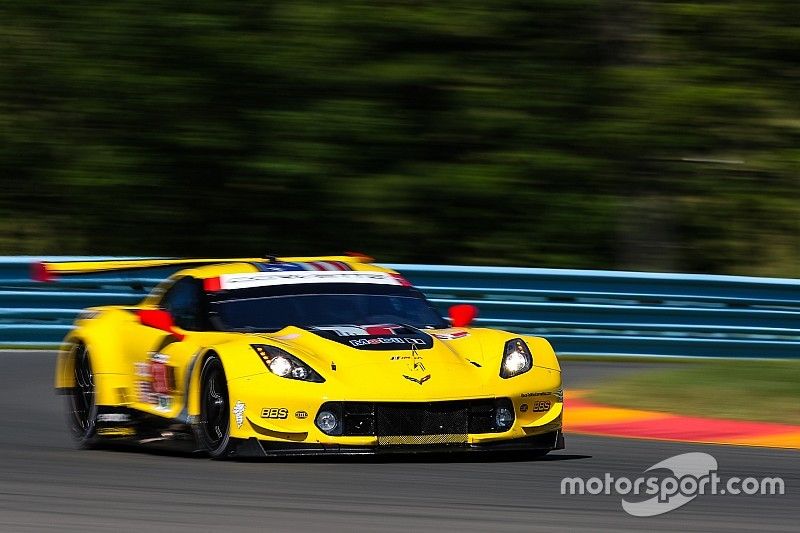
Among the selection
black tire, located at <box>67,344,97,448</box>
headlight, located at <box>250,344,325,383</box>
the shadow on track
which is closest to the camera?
headlight, located at <box>250,344,325,383</box>

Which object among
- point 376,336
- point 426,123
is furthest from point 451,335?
point 426,123

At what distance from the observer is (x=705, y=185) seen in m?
19.6

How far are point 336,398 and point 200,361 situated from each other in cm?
86

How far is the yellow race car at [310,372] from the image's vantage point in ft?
26.3

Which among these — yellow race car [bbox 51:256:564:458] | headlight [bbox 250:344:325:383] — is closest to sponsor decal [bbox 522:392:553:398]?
yellow race car [bbox 51:256:564:458]

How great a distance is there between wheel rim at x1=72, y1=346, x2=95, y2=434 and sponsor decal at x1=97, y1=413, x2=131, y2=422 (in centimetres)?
17

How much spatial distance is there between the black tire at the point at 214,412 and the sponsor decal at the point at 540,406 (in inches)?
61.0

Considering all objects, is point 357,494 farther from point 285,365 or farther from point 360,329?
point 360,329

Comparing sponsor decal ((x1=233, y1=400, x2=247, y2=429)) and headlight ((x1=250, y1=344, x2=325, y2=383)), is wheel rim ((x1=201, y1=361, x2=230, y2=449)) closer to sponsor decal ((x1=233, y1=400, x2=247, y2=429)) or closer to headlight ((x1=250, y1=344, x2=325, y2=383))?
sponsor decal ((x1=233, y1=400, x2=247, y2=429))

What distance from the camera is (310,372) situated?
319 inches

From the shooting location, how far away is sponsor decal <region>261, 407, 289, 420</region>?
7977 mm

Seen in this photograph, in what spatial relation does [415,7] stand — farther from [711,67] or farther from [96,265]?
[96,265]

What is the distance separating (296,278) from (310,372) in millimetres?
1299

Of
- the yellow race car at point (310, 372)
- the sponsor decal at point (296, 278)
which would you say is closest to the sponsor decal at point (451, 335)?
the yellow race car at point (310, 372)
